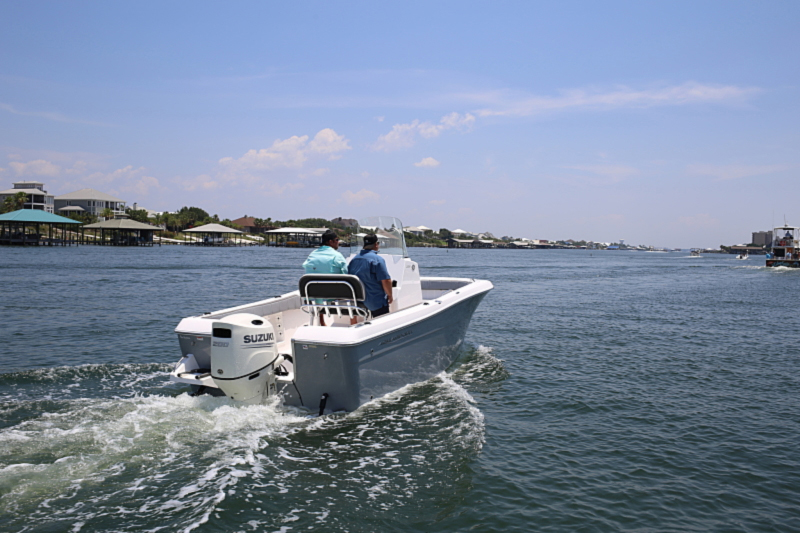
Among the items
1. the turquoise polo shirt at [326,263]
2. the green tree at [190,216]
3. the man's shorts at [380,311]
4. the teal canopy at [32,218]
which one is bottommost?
the man's shorts at [380,311]

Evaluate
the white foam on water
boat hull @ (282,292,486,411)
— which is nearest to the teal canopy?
the white foam on water

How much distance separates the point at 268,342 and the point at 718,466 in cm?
493

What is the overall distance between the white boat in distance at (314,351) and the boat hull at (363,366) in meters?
0.01

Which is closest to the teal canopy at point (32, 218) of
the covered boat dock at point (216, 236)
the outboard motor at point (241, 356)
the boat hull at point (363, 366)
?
the covered boat dock at point (216, 236)

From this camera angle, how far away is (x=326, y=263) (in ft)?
22.0

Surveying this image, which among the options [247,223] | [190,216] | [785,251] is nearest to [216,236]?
[190,216]

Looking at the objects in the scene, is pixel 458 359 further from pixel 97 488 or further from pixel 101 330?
pixel 101 330

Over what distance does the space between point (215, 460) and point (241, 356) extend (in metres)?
1.08

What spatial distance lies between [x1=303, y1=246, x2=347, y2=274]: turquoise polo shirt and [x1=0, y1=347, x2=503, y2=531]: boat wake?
179 centimetres

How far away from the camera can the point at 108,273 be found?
29.2 m

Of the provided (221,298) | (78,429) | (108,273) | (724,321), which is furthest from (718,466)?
(108,273)

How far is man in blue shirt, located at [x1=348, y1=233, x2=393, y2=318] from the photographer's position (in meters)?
7.04

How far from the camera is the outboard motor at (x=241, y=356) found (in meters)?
5.42

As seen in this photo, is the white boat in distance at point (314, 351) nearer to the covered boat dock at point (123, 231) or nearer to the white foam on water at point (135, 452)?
the white foam on water at point (135, 452)
